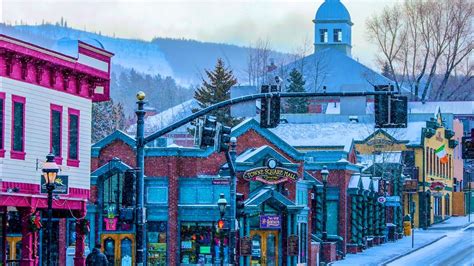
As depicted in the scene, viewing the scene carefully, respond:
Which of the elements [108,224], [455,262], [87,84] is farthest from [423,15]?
[87,84]

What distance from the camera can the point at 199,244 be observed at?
55219 mm

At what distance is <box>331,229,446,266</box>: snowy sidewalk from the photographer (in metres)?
63.2

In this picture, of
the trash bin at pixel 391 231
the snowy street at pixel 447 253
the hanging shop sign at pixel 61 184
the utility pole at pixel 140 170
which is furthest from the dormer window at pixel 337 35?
the utility pole at pixel 140 170

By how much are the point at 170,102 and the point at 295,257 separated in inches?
5335

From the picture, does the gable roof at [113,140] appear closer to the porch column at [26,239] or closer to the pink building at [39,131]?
the pink building at [39,131]

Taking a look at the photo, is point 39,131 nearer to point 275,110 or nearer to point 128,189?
point 128,189

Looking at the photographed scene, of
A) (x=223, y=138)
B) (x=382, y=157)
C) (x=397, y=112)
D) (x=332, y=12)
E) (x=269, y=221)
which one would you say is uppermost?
(x=332, y=12)

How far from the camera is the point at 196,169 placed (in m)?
56.0

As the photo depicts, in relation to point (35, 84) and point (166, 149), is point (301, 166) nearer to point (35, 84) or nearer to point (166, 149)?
point (166, 149)

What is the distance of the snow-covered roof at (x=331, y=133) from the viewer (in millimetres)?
84562

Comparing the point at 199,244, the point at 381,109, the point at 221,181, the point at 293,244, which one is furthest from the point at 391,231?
the point at 381,109

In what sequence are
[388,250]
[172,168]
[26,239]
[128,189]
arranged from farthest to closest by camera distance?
[388,250] → [172,168] → [26,239] → [128,189]

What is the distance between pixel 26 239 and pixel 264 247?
1806cm

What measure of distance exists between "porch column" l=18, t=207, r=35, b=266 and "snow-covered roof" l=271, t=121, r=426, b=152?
40078 mm
